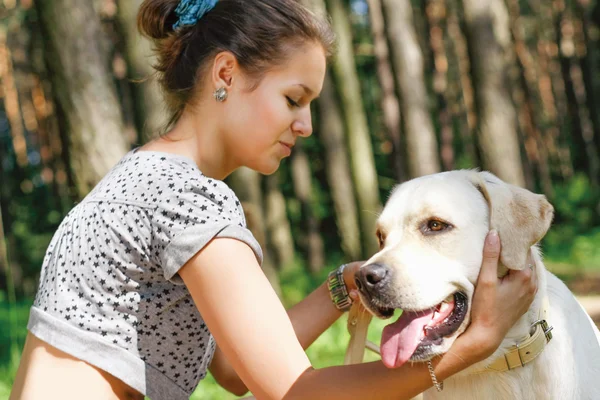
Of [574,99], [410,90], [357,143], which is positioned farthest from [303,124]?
[574,99]

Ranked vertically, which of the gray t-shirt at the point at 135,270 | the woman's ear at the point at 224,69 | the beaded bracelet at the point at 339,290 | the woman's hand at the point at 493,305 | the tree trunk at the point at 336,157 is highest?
the woman's ear at the point at 224,69

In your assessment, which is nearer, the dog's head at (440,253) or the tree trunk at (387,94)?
the dog's head at (440,253)

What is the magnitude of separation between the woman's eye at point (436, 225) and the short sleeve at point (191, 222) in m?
0.90

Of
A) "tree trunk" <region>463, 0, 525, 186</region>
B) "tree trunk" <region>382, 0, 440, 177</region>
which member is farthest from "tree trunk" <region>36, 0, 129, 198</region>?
"tree trunk" <region>463, 0, 525, 186</region>

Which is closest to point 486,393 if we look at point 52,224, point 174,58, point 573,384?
point 573,384

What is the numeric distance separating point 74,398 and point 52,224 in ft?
77.5

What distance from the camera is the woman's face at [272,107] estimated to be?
9.63ft

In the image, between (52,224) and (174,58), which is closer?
(174,58)

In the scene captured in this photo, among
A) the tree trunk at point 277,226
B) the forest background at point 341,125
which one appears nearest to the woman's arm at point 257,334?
the forest background at point 341,125

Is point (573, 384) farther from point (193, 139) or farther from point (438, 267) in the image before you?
point (193, 139)

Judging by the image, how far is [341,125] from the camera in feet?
48.3

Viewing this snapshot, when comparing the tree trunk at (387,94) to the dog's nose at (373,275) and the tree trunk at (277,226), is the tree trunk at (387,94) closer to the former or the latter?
the tree trunk at (277,226)

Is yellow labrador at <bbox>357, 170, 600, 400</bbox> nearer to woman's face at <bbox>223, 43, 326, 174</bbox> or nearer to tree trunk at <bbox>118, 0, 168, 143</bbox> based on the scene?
woman's face at <bbox>223, 43, 326, 174</bbox>

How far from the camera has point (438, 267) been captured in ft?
9.91
